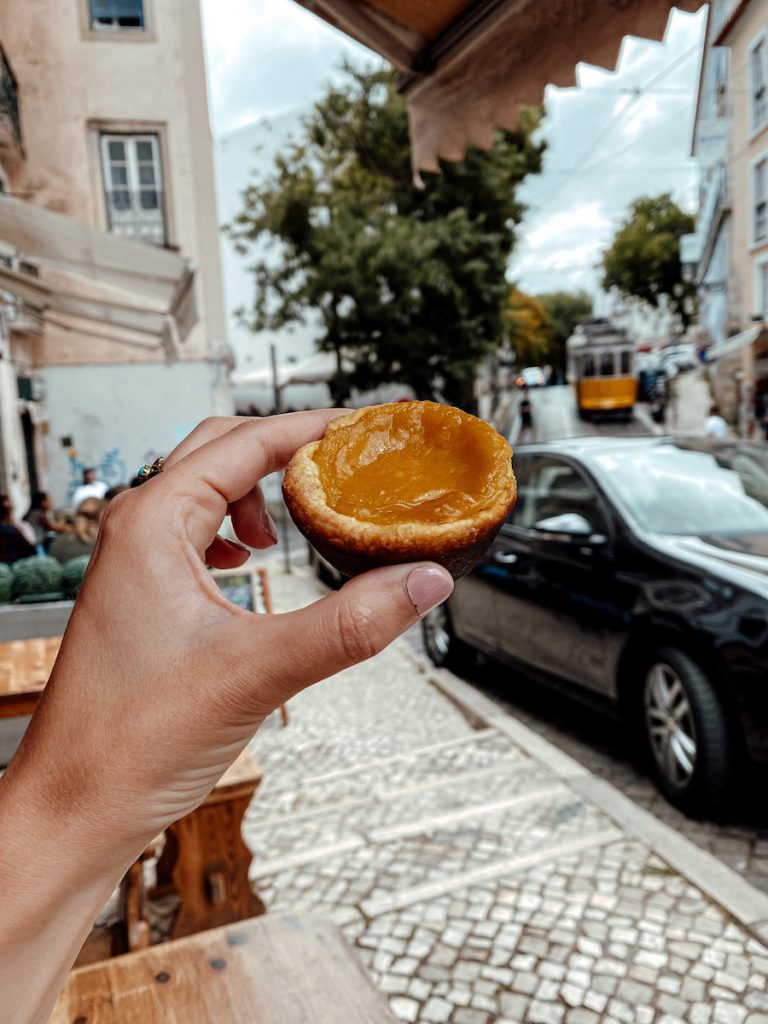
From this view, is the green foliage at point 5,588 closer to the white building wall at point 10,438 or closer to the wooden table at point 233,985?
the wooden table at point 233,985

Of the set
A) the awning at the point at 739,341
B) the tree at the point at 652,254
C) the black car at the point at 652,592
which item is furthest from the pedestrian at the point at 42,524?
the tree at the point at 652,254

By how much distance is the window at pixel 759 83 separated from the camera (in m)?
3.54

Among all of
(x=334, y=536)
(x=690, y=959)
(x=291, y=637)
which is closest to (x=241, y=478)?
(x=334, y=536)

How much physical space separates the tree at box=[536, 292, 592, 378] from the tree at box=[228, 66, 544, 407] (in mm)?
65408

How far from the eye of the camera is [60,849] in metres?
1.01

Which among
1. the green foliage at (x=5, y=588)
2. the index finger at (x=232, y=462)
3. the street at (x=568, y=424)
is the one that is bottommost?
the street at (x=568, y=424)

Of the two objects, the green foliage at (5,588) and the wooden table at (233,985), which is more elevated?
the green foliage at (5,588)

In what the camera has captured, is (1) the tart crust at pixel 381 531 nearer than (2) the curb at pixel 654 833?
Yes

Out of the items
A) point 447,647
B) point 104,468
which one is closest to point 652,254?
point 104,468

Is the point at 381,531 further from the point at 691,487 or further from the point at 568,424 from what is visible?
the point at 568,424

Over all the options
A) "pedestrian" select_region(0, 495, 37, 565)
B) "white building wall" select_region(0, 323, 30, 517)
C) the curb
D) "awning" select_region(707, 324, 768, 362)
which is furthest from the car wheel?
"awning" select_region(707, 324, 768, 362)

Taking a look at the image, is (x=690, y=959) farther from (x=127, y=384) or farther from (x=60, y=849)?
(x=127, y=384)

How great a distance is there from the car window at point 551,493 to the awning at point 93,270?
4.29 meters

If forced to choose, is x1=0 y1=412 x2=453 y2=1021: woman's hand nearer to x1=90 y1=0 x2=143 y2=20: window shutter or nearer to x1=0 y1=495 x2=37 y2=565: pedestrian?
x1=0 y1=495 x2=37 y2=565: pedestrian
